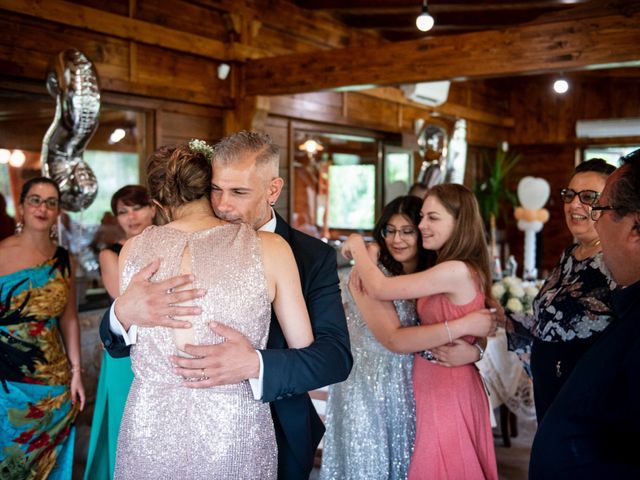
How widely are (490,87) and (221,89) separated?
236 inches

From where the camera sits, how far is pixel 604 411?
1100mm

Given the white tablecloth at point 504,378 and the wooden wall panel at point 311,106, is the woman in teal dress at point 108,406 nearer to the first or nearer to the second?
the white tablecloth at point 504,378

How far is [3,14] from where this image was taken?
384 centimetres

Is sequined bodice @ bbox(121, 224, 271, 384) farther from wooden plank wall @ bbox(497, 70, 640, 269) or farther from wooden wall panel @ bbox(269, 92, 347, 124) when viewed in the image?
wooden plank wall @ bbox(497, 70, 640, 269)

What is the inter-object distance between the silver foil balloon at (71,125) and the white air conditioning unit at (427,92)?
4.60 meters

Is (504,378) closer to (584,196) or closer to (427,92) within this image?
(584,196)

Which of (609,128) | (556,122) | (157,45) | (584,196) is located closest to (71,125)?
(157,45)

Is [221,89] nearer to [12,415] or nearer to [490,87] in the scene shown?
[12,415]

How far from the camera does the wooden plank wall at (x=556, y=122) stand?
388 inches

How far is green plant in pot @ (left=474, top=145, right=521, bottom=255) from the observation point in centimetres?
988

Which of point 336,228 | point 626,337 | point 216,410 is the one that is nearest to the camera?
point 626,337

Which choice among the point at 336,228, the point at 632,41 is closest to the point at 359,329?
the point at 632,41

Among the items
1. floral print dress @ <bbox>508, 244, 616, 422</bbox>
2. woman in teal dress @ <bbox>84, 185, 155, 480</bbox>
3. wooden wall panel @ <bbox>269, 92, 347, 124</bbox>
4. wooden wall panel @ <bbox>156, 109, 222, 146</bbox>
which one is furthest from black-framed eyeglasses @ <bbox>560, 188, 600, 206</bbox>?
wooden wall panel @ <bbox>269, 92, 347, 124</bbox>

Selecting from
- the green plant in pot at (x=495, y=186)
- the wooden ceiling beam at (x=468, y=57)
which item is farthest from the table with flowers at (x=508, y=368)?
the green plant in pot at (x=495, y=186)
